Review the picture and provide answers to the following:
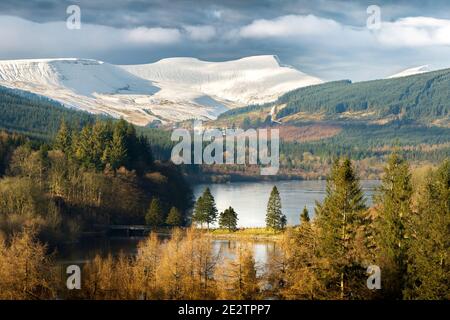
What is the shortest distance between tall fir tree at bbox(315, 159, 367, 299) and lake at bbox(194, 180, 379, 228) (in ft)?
164

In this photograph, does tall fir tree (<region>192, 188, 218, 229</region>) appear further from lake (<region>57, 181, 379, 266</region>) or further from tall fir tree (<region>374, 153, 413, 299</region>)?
tall fir tree (<region>374, 153, 413, 299</region>)

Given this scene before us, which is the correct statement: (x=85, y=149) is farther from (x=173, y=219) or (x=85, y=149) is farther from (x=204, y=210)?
(x=204, y=210)

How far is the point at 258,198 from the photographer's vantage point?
13288 cm

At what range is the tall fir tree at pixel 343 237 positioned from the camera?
3600 centimetres

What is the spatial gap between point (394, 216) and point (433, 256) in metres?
5.47

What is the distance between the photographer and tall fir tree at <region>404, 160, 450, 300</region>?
120 feet

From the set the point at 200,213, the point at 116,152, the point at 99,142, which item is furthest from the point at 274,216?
the point at 99,142

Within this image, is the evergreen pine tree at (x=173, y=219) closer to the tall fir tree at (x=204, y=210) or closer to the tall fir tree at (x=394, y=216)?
the tall fir tree at (x=204, y=210)

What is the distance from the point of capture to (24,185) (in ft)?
254

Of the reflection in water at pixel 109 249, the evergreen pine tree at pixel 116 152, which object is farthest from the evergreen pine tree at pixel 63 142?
the reflection in water at pixel 109 249

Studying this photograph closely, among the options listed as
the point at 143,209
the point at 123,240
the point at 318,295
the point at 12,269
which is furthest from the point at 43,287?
the point at 143,209

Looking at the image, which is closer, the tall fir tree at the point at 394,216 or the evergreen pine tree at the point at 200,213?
the tall fir tree at the point at 394,216

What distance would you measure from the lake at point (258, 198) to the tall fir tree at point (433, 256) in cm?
4885
